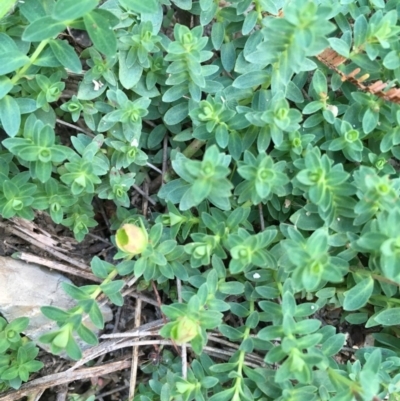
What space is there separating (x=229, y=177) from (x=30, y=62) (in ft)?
3.82

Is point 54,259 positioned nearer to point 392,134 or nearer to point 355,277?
point 355,277

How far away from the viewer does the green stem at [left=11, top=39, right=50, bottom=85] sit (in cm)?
262

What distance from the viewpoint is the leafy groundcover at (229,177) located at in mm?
2412

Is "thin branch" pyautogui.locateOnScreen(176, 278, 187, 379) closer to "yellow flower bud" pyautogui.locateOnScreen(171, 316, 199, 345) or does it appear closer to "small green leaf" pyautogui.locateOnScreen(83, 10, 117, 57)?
"yellow flower bud" pyautogui.locateOnScreen(171, 316, 199, 345)

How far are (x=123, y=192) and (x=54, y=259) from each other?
62cm

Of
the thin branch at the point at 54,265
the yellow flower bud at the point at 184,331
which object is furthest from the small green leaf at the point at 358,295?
the thin branch at the point at 54,265

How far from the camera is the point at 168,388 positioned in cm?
263

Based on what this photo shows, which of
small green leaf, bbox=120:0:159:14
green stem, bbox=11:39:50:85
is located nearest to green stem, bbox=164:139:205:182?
small green leaf, bbox=120:0:159:14

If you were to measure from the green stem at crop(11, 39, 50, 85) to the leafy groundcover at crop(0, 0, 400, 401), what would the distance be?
0.02 m

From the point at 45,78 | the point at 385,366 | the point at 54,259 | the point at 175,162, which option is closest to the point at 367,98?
the point at 175,162

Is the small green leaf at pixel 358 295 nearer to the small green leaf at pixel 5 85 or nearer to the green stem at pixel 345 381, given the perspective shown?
the green stem at pixel 345 381

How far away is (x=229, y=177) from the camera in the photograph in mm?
2939

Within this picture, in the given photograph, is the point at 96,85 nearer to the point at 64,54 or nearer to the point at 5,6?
the point at 64,54

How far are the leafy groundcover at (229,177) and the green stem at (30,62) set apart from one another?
0.08ft
